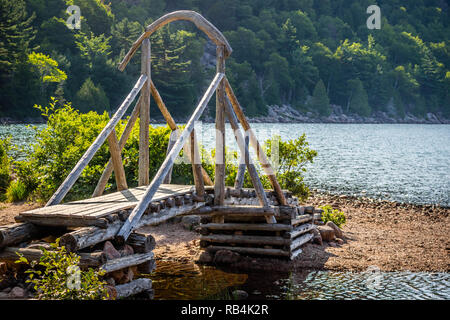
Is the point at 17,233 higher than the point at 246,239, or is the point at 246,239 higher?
the point at 17,233

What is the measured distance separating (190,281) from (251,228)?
205 cm

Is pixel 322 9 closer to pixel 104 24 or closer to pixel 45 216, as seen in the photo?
pixel 104 24

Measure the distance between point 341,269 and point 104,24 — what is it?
3922 inches

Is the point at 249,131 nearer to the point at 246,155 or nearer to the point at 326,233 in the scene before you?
the point at 246,155

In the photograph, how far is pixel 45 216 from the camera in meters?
6.98

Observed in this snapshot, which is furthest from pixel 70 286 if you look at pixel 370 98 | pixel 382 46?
pixel 382 46

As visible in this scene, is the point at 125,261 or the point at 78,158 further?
the point at 78,158

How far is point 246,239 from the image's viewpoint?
11.3 m

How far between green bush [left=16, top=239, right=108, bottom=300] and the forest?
2483 inches

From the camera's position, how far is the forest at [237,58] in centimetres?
7112

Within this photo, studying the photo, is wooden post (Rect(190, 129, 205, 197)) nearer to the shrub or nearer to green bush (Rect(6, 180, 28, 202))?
the shrub

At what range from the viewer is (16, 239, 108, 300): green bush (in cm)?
567

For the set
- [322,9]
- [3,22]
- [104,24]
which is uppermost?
[322,9]

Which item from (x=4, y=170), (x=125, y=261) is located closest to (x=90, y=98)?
(x=4, y=170)
